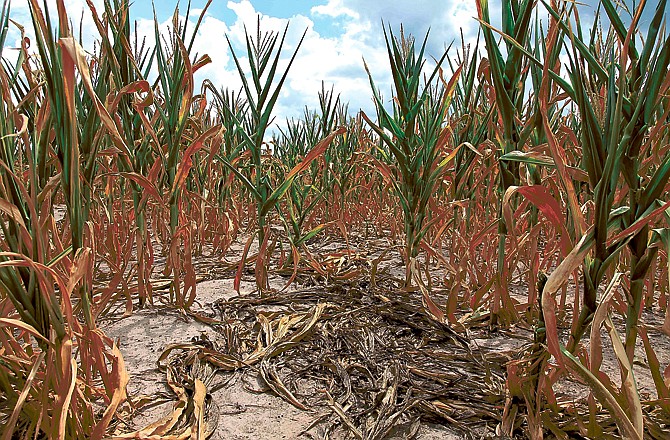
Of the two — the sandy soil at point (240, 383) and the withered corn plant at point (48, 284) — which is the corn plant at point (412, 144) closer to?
the sandy soil at point (240, 383)

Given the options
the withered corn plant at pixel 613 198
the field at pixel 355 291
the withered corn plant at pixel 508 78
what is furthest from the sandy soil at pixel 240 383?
the withered corn plant at pixel 508 78

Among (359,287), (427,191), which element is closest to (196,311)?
(359,287)

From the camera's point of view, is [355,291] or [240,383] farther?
[355,291]

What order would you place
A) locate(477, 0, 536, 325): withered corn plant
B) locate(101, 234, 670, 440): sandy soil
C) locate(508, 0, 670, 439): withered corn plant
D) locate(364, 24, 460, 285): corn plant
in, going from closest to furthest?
locate(508, 0, 670, 439): withered corn plant → locate(101, 234, 670, 440): sandy soil → locate(477, 0, 536, 325): withered corn plant → locate(364, 24, 460, 285): corn plant

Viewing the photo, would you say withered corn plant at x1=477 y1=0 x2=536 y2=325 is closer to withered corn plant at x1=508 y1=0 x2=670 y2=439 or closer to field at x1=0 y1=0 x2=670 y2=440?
field at x1=0 y1=0 x2=670 y2=440

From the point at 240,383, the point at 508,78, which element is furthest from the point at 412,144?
the point at 240,383

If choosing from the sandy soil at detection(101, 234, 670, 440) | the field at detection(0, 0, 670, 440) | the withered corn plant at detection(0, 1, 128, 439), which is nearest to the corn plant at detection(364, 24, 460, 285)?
the field at detection(0, 0, 670, 440)

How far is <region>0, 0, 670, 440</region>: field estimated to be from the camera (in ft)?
2.11

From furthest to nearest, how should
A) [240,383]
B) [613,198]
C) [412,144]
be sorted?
[412,144], [240,383], [613,198]

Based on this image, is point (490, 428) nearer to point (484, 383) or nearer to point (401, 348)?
point (484, 383)

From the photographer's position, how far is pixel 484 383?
1026mm

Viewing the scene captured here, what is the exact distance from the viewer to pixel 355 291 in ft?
5.47

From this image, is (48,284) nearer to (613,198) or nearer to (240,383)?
(240,383)

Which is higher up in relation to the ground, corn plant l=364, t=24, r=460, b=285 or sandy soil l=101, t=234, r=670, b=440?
corn plant l=364, t=24, r=460, b=285
